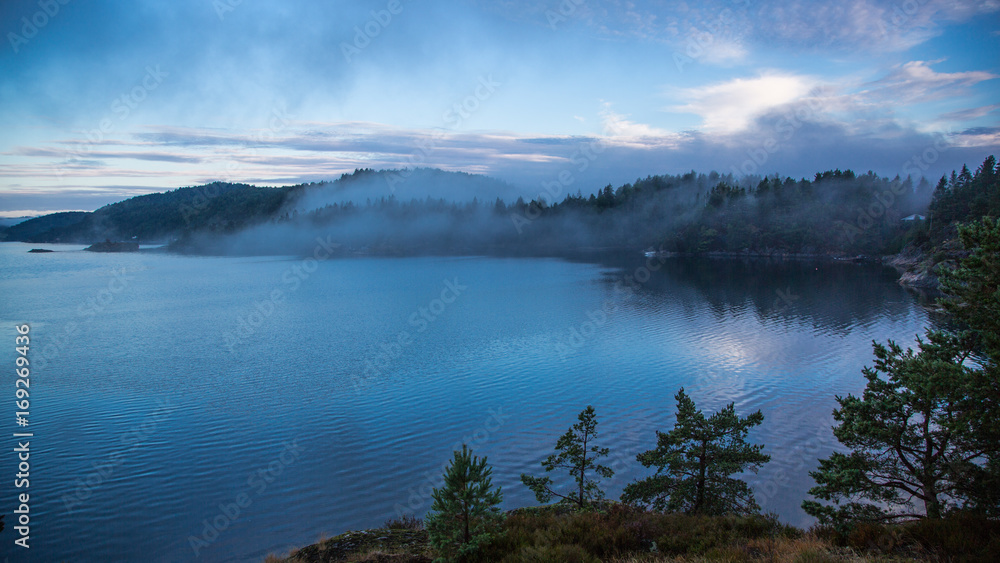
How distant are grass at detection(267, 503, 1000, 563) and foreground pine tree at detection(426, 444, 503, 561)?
1.64ft

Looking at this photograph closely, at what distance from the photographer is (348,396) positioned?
26.9m

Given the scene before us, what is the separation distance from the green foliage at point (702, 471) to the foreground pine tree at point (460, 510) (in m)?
5.29

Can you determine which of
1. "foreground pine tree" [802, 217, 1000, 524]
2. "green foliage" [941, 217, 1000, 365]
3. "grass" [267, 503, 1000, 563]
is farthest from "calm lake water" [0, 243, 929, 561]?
"green foliage" [941, 217, 1000, 365]

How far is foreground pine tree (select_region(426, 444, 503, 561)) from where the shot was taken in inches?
402

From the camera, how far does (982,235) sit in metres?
10.0

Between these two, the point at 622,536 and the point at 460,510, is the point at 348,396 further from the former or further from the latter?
the point at 622,536

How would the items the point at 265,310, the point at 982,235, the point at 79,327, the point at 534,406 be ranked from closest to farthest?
the point at 982,235 < the point at 534,406 < the point at 79,327 < the point at 265,310

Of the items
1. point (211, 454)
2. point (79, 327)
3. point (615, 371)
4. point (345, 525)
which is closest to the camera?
point (345, 525)

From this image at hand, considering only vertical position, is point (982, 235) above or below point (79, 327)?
above

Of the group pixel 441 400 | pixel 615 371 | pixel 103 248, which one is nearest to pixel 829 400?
pixel 615 371

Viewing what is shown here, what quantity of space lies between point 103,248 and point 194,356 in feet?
685

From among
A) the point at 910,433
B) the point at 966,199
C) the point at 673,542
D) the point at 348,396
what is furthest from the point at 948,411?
the point at 966,199

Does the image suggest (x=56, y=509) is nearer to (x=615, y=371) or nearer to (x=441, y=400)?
(x=441, y=400)

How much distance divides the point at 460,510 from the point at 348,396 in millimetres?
18230
